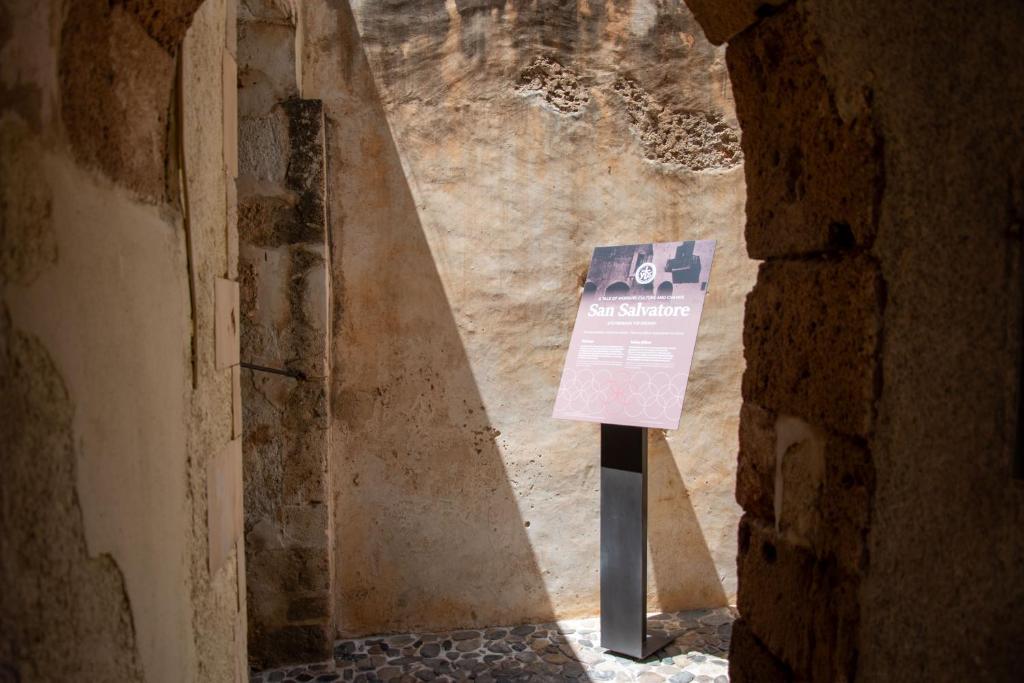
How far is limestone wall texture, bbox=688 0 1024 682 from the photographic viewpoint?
1459mm

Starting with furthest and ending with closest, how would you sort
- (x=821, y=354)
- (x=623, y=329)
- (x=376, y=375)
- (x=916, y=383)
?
1. (x=376, y=375)
2. (x=623, y=329)
3. (x=821, y=354)
4. (x=916, y=383)

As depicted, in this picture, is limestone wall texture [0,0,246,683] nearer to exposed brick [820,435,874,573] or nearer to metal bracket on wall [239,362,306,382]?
exposed brick [820,435,874,573]

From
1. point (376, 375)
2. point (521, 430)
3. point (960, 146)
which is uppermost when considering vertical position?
point (960, 146)

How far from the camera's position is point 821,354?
5.21 ft

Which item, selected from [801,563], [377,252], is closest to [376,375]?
[377,252]

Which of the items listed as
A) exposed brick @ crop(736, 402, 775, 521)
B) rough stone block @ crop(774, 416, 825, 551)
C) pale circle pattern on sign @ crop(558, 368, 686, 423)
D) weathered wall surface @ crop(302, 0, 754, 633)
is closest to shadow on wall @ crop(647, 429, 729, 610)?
weathered wall surface @ crop(302, 0, 754, 633)

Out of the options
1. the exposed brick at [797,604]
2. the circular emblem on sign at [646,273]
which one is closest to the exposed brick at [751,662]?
the exposed brick at [797,604]

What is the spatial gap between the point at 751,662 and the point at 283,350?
8.12 ft

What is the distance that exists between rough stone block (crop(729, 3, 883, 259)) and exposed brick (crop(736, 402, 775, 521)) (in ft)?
1.24

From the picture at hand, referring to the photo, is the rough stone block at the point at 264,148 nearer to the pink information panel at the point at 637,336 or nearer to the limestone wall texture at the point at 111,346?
the pink information panel at the point at 637,336

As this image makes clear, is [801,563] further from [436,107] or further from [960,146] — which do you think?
[436,107]

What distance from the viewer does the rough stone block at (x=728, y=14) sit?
162 centimetres

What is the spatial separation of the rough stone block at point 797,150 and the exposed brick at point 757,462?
377mm

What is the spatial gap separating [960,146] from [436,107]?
2849 millimetres
